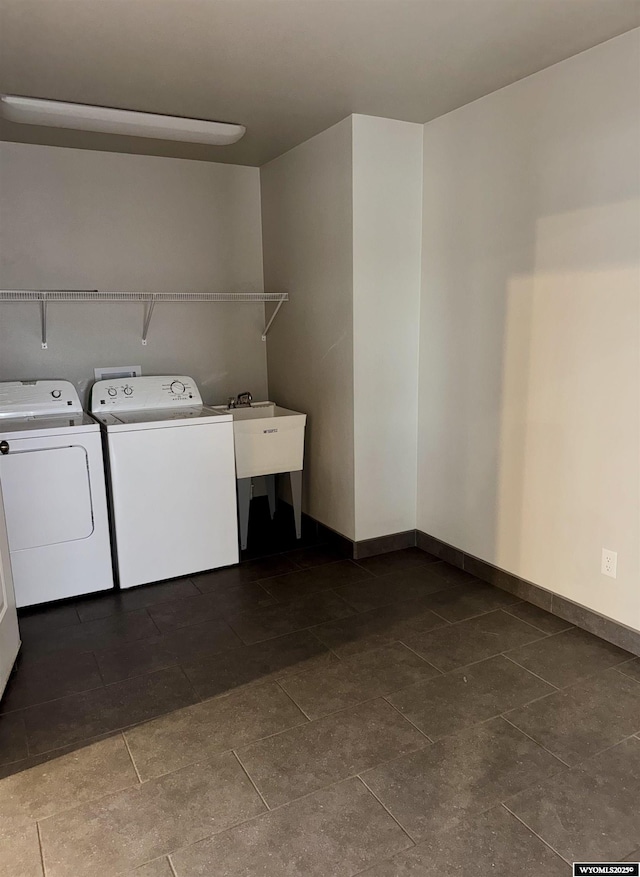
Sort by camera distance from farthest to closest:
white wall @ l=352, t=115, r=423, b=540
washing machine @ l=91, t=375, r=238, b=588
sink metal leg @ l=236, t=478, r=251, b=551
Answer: sink metal leg @ l=236, t=478, r=251, b=551
white wall @ l=352, t=115, r=423, b=540
washing machine @ l=91, t=375, r=238, b=588

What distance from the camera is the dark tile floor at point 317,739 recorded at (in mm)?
1604

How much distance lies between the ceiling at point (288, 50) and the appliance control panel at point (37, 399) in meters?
1.28

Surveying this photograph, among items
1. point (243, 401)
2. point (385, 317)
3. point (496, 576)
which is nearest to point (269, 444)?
point (243, 401)

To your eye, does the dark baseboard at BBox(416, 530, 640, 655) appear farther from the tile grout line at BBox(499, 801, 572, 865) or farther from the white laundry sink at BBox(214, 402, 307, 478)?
the tile grout line at BBox(499, 801, 572, 865)

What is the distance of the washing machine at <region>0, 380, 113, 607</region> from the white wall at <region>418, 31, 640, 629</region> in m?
1.76

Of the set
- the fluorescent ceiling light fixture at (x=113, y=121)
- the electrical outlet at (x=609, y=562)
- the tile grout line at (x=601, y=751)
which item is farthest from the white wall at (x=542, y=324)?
the fluorescent ceiling light fixture at (x=113, y=121)

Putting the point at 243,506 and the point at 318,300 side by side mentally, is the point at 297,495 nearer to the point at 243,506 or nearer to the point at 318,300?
the point at 243,506

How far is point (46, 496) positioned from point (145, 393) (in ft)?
3.12

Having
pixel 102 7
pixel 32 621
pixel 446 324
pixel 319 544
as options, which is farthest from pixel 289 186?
pixel 32 621

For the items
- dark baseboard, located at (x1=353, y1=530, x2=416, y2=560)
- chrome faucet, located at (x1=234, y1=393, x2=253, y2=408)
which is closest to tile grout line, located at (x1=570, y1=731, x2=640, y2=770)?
dark baseboard, located at (x1=353, y1=530, x2=416, y2=560)

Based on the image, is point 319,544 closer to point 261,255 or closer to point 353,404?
point 353,404

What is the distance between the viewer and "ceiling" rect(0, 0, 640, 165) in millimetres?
2008

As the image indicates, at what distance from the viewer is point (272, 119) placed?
3.09 m

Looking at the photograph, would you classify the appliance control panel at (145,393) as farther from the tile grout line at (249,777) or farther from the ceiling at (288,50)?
the tile grout line at (249,777)
